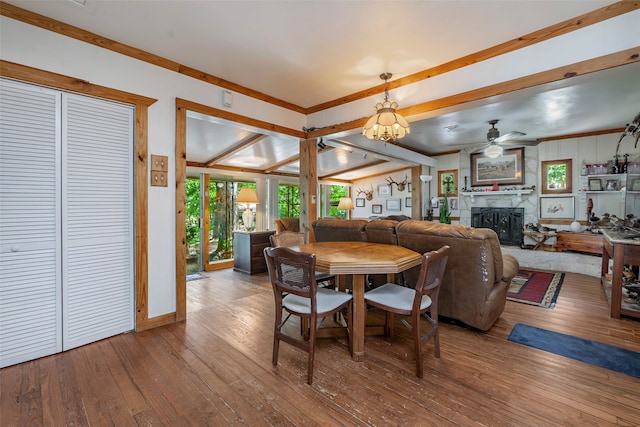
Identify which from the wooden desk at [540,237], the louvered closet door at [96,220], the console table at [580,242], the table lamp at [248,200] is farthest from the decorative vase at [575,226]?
the louvered closet door at [96,220]

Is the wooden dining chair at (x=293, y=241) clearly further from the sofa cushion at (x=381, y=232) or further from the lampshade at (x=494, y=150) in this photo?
the lampshade at (x=494, y=150)

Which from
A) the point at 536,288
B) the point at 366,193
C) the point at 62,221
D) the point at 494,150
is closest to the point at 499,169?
the point at 494,150

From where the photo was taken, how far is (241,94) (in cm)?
343

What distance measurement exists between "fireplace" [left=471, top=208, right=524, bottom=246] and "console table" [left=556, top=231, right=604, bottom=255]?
0.79 meters

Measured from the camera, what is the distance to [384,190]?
8547 mm

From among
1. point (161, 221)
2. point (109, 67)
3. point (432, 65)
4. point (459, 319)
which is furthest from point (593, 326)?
point (109, 67)

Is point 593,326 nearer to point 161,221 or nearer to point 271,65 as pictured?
point 271,65

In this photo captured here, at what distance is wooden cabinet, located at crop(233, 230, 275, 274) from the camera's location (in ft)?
17.0

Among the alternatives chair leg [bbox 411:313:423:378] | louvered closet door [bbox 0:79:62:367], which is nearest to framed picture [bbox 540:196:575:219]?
chair leg [bbox 411:313:423:378]

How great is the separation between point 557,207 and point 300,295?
6.49 metres

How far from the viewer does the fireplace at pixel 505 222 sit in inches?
241

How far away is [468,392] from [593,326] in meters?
2.04

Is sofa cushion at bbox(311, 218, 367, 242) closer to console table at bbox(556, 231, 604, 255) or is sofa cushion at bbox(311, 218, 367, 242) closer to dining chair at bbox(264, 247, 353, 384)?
dining chair at bbox(264, 247, 353, 384)

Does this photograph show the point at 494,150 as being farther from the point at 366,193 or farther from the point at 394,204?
the point at 366,193
